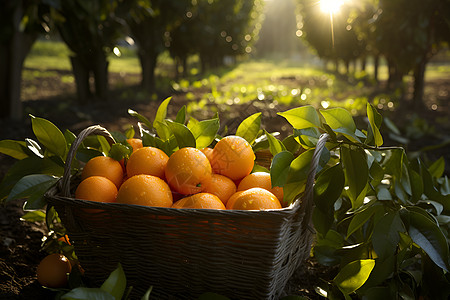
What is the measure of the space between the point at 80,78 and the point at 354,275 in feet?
19.5

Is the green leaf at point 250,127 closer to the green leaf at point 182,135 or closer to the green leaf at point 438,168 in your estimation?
the green leaf at point 182,135

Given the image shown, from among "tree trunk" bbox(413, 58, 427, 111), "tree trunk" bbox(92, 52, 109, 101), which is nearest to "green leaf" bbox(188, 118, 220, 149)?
"tree trunk" bbox(92, 52, 109, 101)

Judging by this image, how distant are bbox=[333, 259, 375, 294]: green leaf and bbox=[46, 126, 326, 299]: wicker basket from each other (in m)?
0.18

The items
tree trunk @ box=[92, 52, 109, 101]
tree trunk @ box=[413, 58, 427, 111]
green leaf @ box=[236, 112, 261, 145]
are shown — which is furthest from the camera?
tree trunk @ box=[92, 52, 109, 101]

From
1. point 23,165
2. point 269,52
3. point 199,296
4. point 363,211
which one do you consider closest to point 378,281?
point 363,211

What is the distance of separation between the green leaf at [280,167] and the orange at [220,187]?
22 cm

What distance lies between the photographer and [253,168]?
1.59 m

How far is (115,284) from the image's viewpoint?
3.32 ft

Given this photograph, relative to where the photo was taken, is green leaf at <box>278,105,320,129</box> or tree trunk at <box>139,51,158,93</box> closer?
green leaf at <box>278,105,320,129</box>

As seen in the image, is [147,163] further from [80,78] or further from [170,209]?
[80,78]

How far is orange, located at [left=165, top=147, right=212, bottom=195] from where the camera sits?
1.28 m

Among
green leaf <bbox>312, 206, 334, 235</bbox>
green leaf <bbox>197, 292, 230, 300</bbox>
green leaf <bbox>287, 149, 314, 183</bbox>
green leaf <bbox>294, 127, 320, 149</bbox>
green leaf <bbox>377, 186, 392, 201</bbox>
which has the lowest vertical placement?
green leaf <bbox>197, 292, 230, 300</bbox>

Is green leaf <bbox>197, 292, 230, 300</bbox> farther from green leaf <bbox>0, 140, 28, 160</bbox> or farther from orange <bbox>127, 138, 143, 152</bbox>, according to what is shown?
green leaf <bbox>0, 140, 28, 160</bbox>

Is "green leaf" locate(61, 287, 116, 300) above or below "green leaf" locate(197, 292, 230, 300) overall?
above
